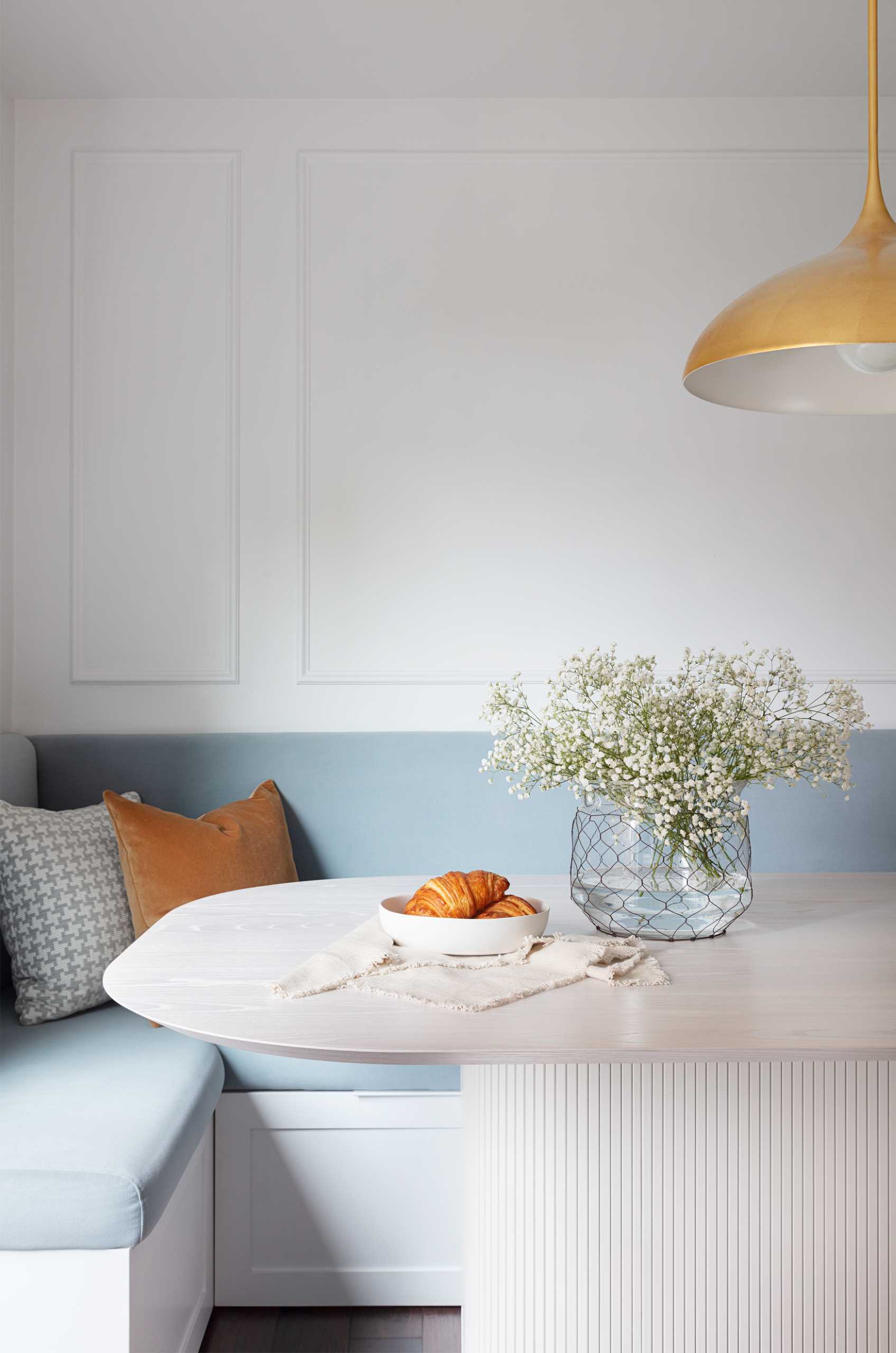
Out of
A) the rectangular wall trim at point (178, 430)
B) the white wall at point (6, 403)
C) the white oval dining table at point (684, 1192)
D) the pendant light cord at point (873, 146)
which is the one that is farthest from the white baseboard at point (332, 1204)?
the pendant light cord at point (873, 146)

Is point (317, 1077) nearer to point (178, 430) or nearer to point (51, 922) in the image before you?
point (51, 922)

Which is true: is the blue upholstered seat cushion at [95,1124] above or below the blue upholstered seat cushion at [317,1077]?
above

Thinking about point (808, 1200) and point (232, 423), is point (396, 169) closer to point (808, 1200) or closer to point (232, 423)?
point (232, 423)

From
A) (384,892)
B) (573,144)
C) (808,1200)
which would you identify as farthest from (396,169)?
(808,1200)

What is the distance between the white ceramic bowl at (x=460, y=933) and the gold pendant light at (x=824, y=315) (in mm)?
748

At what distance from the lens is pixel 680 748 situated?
139 centimetres

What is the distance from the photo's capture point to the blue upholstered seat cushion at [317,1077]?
2033 mm

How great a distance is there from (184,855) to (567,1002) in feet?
3.99

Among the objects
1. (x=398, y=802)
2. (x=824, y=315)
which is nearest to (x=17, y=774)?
(x=398, y=802)

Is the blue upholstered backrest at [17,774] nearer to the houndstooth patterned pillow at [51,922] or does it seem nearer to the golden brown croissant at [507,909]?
the houndstooth patterned pillow at [51,922]

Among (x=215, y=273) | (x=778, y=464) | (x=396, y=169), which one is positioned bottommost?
(x=778, y=464)

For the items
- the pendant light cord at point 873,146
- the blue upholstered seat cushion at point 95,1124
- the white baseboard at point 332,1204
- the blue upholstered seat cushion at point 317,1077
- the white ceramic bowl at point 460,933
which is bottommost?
the white baseboard at point 332,1204

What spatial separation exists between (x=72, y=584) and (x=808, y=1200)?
216 cm

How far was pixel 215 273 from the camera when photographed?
269 centimetres
